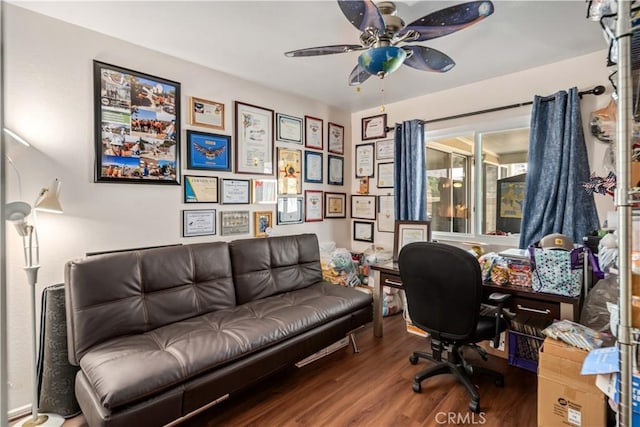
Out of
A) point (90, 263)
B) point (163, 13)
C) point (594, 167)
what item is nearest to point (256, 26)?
point (163, 13)

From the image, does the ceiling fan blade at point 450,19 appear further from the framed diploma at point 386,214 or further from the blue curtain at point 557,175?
the framed diploma at point 386,214

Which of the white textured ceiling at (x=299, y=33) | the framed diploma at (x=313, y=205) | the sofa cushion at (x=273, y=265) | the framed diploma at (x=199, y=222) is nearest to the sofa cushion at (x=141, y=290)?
the sofa cushion at (x=273, y=265)

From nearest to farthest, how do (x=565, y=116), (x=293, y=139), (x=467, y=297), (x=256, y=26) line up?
(x=467, y=297)
(x=256, y=26)
(x=565, y=116)
(x=293, y=139)

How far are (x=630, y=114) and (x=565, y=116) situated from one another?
83.1 inches

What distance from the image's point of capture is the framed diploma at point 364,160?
394 cm

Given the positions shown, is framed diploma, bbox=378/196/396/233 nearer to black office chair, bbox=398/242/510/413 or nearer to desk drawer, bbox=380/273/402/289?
desk drawer, bbox=380/273/402/289

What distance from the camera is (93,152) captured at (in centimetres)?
215

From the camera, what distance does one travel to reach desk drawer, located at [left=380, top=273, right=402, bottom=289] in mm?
2793

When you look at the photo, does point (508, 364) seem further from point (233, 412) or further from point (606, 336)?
point (233, 412)

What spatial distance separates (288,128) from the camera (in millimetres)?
3396

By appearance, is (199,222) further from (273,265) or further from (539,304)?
(539,304)

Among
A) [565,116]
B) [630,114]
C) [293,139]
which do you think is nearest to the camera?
[630,114]

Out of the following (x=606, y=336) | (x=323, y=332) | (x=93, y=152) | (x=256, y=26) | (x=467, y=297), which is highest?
(x=256, y=26)
